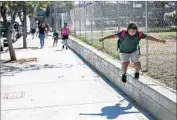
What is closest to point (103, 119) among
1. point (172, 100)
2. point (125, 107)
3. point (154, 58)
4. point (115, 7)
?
point (125, 107)

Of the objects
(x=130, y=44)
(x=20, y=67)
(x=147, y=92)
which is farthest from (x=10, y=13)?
(x=147, y=92)

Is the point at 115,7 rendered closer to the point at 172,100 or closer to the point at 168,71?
the point at 168,71

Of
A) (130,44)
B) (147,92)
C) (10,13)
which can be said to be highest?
(10,13)

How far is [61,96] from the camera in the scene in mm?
8656

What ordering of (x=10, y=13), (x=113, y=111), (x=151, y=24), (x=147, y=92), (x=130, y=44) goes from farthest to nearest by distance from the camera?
(x=10, y=13) → (x=151, y=24) → (x=130, y=44) → (x=113, y=111) → (x=147, y=92)

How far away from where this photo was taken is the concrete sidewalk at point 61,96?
23.0ft

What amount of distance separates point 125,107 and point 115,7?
19.2 feet

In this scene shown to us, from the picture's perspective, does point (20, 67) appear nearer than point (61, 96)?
No

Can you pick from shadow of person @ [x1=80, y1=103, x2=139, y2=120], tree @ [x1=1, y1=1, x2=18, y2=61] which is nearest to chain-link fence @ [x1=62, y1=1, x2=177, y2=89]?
shadow of person @ [x1=80, y1=103, x2=139, y2=120]

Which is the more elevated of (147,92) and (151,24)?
(151,24)

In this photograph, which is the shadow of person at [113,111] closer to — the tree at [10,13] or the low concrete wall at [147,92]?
the low concrete wall at [147,92]

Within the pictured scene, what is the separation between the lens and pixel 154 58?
1095cm

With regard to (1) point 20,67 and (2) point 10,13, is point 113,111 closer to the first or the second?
(1) point 20,67

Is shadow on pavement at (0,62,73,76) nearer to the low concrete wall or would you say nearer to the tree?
the tree
